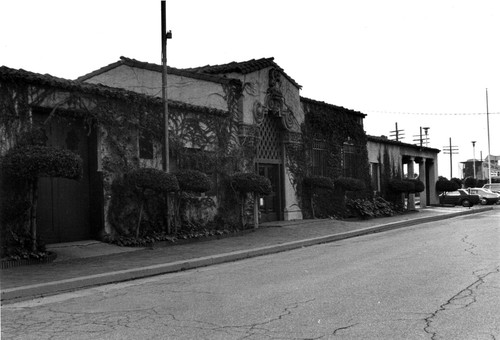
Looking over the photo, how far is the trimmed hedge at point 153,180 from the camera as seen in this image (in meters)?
12.5

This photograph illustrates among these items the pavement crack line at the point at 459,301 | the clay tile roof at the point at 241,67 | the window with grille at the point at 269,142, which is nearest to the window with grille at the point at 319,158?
the window with grille at the point at 269,142

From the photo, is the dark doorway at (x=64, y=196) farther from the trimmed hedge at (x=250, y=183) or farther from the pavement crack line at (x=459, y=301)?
the pavement crack line at (x=459, y=301)

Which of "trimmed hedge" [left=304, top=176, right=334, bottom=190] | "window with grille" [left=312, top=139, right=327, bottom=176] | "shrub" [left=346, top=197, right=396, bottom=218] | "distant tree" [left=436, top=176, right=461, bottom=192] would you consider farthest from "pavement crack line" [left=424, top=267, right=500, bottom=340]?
"distant tree" [left=436, top=176, right=461, bottom=192]

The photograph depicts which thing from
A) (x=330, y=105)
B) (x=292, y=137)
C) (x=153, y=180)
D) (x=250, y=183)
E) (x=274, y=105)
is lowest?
(x=250, y=183)

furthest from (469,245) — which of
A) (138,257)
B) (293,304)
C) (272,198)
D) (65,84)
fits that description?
(65,84)

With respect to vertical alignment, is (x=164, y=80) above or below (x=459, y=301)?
above

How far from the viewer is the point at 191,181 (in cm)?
1358

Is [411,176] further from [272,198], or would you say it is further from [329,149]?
[272,198]

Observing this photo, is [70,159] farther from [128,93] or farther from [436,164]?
[436,164]

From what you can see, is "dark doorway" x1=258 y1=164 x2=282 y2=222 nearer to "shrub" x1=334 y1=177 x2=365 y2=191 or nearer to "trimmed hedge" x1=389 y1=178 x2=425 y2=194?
"shrub" x1=334 y1=177 x2=365 y2=191

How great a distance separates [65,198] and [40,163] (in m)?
2.79

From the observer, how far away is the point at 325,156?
22219 millimetres

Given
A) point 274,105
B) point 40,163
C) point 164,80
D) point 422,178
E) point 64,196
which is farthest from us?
point 422,178

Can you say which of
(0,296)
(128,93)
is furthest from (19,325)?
(128,93)
